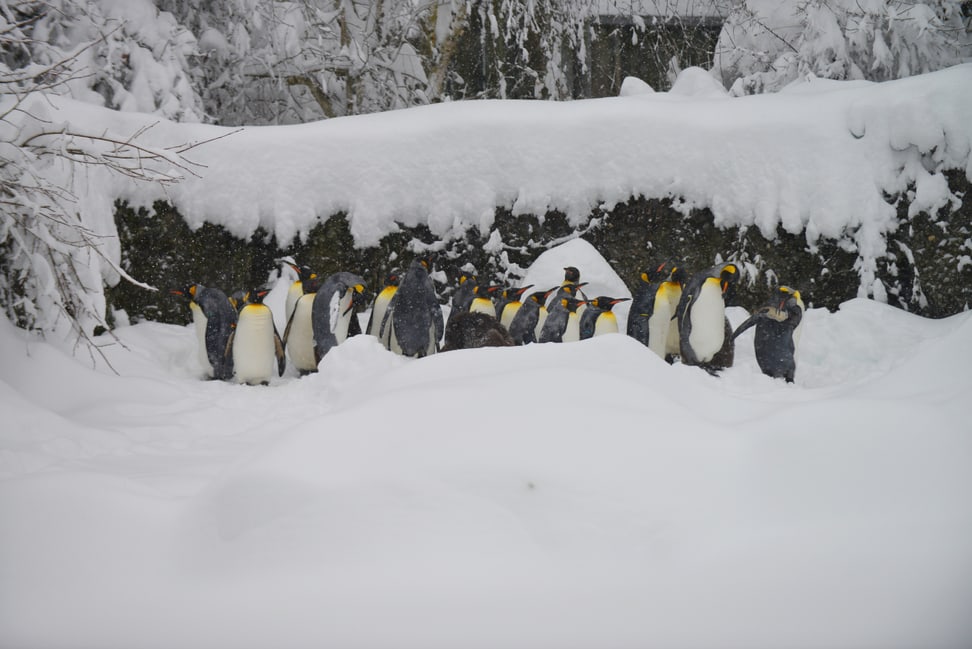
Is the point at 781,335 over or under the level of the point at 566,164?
under

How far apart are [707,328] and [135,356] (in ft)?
11.2

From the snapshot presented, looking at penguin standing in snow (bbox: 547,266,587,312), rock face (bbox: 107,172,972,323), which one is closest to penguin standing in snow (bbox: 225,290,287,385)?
rock face (bbox: 107,172,972,323)

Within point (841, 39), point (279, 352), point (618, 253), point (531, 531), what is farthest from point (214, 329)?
point (841, 39)

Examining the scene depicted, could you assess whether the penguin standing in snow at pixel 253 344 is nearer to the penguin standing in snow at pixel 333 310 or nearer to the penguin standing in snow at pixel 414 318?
the penguin standing in snow at pixel 333 310

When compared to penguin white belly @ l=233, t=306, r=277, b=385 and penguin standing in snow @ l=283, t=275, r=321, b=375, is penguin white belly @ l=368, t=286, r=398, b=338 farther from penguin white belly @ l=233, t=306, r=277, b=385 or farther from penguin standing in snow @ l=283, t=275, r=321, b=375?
penguin white belly @ l=233, t=306, r=277, b=385

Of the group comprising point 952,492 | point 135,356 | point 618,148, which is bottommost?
point 135,356

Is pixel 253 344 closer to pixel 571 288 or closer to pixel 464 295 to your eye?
pixel 464 295

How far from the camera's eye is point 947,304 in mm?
5262

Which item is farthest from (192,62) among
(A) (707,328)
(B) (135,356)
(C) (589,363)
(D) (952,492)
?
(D) (952,492)

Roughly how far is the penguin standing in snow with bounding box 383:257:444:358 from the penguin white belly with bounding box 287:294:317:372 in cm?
50

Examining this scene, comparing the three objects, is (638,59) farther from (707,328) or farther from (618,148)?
(707,328)

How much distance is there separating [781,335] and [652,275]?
4.15 ft

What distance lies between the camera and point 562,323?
4793mm

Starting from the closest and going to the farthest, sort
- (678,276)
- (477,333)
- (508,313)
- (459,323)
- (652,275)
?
(477,333) → (459,323) → (678,276) → (508,313) → (652,275)
